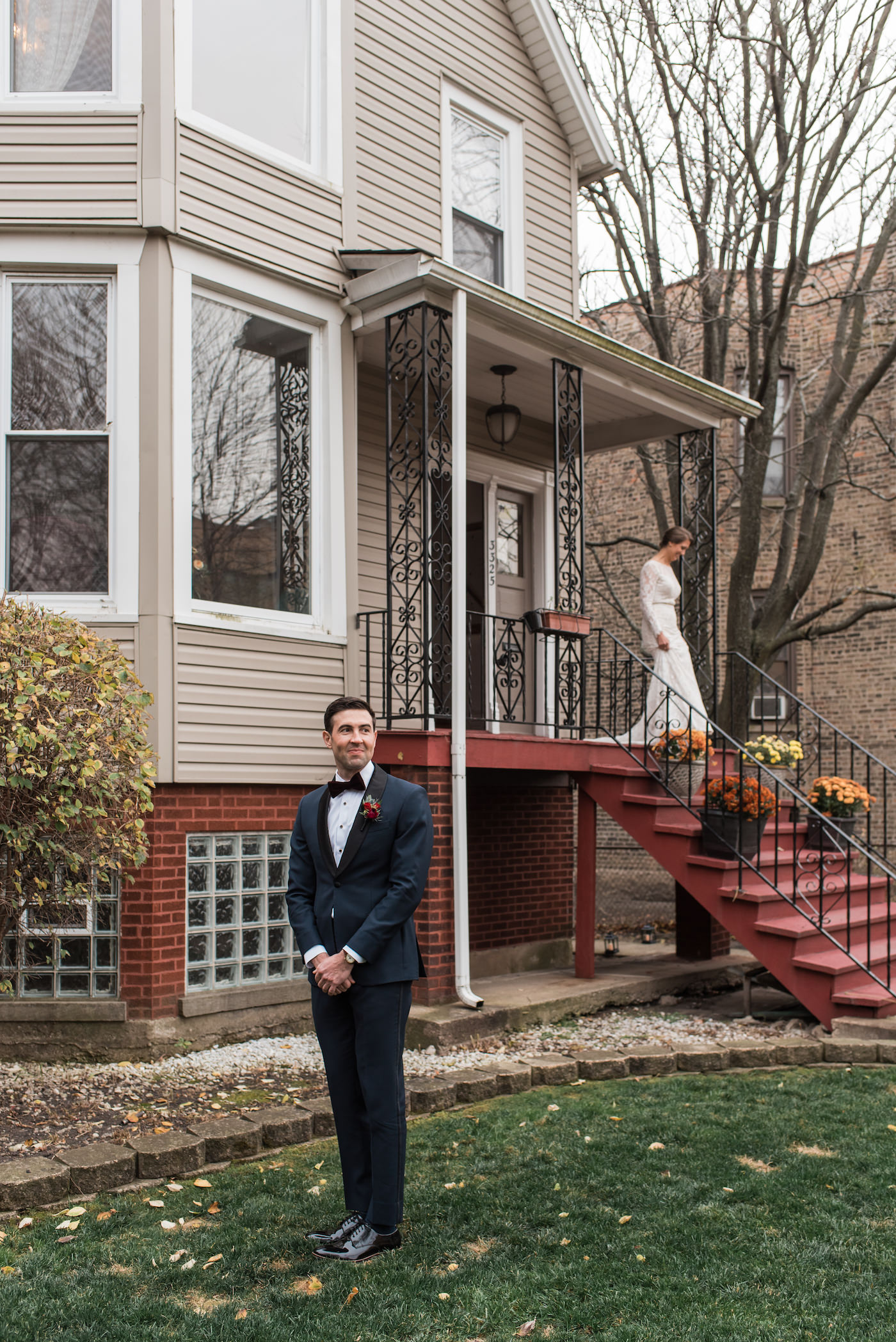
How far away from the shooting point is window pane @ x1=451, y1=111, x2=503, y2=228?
995 cm

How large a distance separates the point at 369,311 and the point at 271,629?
2431mm

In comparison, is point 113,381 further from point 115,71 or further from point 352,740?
point 352,740

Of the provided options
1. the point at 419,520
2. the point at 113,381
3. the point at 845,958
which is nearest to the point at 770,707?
the point at 419,520

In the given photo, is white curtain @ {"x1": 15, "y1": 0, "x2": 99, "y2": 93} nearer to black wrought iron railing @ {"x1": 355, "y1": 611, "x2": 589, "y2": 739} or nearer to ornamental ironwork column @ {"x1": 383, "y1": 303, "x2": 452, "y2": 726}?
ornamental ironwork column @ {"x1": 383, "y1": 303, "x2": 452, "y2": 726}

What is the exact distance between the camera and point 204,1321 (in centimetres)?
348

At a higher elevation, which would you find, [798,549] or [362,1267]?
[798,549]

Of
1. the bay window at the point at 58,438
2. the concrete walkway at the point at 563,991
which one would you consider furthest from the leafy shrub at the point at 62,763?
the concrete walkway at the point at 563,991

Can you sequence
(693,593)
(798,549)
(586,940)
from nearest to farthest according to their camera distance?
(586,940) < (693,593) < (798,549)

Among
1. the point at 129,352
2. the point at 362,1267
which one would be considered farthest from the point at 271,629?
the point at 362,1267

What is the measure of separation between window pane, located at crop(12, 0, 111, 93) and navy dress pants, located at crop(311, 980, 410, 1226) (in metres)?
6.19

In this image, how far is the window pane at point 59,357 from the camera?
735cm

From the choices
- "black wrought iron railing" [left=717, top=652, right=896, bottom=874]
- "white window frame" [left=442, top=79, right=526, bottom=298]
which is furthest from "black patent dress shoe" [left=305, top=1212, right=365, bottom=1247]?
"black wrought iron railing" [left=717, top=652, right=896, bottom=874]

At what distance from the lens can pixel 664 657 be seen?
9.48m

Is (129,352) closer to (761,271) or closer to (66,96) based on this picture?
(66,96)
